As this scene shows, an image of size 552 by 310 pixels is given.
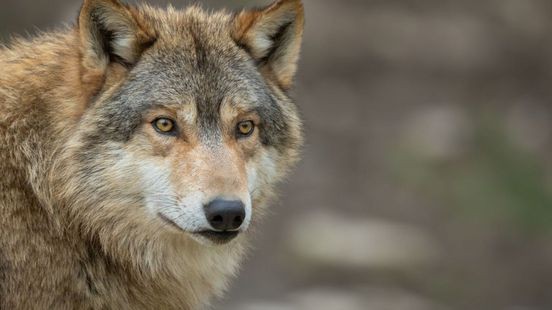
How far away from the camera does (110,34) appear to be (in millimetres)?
7262

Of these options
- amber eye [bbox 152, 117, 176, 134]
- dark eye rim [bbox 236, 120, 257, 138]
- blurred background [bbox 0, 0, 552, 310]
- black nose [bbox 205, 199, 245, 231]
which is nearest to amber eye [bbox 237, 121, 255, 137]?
dark eye rim [bbox 236, 120, 257, 138]

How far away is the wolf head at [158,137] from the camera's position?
6.98 m

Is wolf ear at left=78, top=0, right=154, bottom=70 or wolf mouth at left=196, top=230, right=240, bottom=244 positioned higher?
wolf ear at left=78, top=0, right=154, bottom=70

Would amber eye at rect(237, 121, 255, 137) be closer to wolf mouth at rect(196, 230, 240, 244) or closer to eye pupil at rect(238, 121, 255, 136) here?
eye pupil at rect(238, 121, 255, 136)

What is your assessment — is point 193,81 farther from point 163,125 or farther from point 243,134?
point 243,134

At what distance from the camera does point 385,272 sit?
16562 mm

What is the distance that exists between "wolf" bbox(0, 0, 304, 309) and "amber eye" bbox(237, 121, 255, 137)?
1cm

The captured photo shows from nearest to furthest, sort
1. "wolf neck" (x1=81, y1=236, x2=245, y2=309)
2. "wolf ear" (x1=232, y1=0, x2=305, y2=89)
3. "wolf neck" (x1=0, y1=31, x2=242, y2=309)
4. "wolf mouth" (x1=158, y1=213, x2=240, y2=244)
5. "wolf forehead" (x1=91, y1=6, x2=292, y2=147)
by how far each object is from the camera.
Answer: "wolf mouth" (x1=158, y1=213, x2=240, y2=244) < "wolf neck" (x1=0, y1=31, x2=242, y2=309) < "wolf forehead" (x1=91, y1=6, x2=292, y2=147) < "wolf neck" (x1=81, y1=236, x2=245, y2=309) < "wolf ear" (x1=232, y1=0, x2=305, y2=89)

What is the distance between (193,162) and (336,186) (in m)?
11.2

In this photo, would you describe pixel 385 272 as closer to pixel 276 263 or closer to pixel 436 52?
pixel 276 263

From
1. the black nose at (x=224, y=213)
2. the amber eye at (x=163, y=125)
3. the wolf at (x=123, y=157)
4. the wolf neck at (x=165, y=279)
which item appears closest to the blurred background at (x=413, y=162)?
the wolf neck at (x=165, y=279)

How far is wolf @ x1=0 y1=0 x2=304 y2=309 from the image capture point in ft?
22.9

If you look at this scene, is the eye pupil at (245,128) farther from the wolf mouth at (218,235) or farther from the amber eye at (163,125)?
the wolf mouth at (218,235)

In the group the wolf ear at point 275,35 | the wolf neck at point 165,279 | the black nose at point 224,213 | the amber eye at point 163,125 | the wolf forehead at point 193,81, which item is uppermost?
the wolf ear at point 275,35
